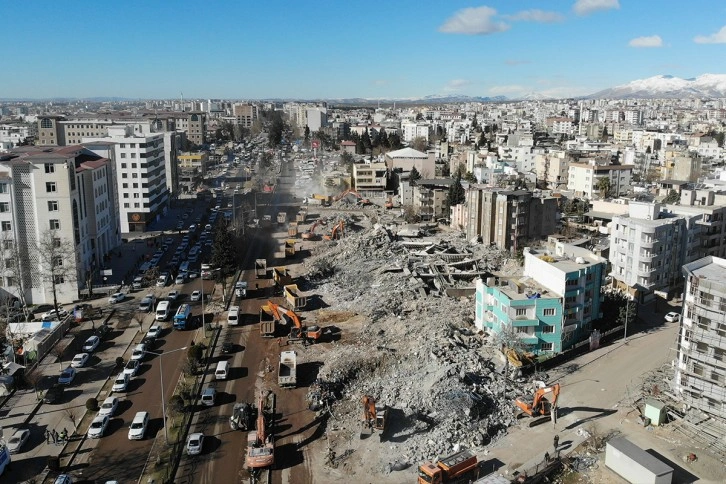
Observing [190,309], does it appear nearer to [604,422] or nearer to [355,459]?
[355,459]

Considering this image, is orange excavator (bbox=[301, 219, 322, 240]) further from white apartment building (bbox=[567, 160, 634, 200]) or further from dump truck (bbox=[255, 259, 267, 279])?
white apartment building (bbox=[567, 160, 634, 200])

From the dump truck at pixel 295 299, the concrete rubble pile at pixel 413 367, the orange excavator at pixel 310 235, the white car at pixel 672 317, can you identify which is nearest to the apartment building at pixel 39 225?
the dump truck at pixel 295 299

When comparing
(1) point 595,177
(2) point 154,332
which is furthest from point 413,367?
(1) point 595,177

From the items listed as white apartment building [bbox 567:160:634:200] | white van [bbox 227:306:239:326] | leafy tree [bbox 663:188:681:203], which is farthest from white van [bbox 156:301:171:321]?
white apartment building [bbox 567:160:634:200]

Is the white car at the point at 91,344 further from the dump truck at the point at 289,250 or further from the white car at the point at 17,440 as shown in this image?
the dump truck at the point at 289,250

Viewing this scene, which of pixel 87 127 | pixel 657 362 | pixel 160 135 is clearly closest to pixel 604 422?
pixel 657 362
